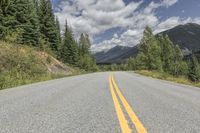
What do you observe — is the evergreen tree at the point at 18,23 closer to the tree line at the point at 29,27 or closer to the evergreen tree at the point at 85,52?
the tree line at the point at 29,27

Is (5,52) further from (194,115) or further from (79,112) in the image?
(194,115)

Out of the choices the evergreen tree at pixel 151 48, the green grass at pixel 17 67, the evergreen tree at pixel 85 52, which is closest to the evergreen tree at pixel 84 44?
the evergreen tree at pixel 85 52

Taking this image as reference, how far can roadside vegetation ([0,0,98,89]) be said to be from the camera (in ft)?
55.7

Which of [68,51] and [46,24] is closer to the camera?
[46,24]

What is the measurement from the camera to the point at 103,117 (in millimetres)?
4605

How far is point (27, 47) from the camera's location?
2680 cm

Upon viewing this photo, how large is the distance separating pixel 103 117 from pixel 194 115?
2054mm

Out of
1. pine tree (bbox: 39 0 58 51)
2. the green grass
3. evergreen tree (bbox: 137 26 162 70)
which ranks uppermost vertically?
pine tree (bbox: 39 0 58 51)

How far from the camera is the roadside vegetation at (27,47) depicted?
17.0 meters

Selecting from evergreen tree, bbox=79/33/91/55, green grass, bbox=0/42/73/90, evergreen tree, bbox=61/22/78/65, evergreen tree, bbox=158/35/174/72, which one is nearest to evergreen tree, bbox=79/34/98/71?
evergreen tree, bbox=79/33/91/55

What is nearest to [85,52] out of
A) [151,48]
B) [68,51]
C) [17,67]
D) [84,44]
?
[84,44]

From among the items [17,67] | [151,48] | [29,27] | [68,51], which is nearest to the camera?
[17,67]

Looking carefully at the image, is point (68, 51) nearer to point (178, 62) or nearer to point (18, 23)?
point (18, 23)

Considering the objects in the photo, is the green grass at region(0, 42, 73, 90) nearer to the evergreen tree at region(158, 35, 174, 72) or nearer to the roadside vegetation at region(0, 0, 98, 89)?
the roadside vegetation at region(0, 0, 98, 89)
